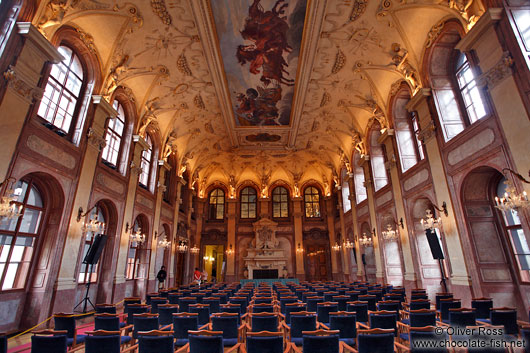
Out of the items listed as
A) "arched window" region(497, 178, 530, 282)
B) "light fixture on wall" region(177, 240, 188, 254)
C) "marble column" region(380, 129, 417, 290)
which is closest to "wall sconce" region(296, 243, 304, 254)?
"light fixture on wall" region(177, 240, 188, 254)

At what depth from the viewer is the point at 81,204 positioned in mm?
9508

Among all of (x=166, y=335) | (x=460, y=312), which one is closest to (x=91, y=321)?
(x=166, y=335)

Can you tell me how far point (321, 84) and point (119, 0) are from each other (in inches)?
373

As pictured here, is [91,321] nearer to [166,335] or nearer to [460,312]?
[166,335]

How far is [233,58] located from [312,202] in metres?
16.6

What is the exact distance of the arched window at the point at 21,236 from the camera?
7391mm

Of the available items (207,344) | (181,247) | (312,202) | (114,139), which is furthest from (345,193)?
(207,344)

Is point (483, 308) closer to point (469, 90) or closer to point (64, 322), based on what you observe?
point (469, 90)

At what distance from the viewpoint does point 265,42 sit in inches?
484

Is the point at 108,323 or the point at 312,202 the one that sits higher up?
the point at 312,202

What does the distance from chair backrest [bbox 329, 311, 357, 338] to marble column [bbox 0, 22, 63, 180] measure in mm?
7984

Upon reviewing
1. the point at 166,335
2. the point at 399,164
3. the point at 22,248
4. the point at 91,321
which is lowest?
the point at 91,321

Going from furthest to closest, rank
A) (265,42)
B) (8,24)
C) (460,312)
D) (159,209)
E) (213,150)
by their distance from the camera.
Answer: (213,150) → (159,209) → (265,42) → (8,24) → (460,312)

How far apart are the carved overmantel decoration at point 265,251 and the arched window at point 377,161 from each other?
1089cm
